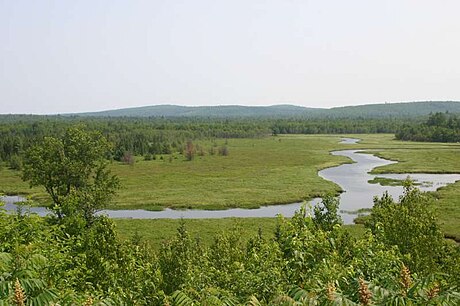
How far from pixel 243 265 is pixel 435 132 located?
165m

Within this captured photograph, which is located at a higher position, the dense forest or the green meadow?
the dense forest

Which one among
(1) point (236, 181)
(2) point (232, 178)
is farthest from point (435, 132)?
(1) point (236, 181)

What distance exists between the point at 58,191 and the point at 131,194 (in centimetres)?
2902

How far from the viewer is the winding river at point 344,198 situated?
5872 cm

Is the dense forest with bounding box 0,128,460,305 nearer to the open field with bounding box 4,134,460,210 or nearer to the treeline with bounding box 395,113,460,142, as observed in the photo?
the open field with bounding box 4,134,460,210

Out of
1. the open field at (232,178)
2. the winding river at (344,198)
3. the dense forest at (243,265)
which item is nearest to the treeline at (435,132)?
the open field at (232,178)

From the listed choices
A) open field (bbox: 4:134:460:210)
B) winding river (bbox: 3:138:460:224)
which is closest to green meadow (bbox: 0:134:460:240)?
open field (bbox: 4:134:460:210)

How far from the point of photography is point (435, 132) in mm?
162000

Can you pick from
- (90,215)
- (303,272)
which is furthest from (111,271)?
(90,215)

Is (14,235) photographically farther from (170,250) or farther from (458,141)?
(458,141)

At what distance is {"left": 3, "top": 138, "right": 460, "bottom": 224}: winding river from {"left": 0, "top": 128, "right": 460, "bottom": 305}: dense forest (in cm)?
2185

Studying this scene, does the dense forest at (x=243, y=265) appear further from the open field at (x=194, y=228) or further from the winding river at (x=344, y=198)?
the winding river at (x=344, y=198)

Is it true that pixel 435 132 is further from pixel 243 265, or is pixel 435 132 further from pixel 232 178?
pixel 243 265

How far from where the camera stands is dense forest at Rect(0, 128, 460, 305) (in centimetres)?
621
